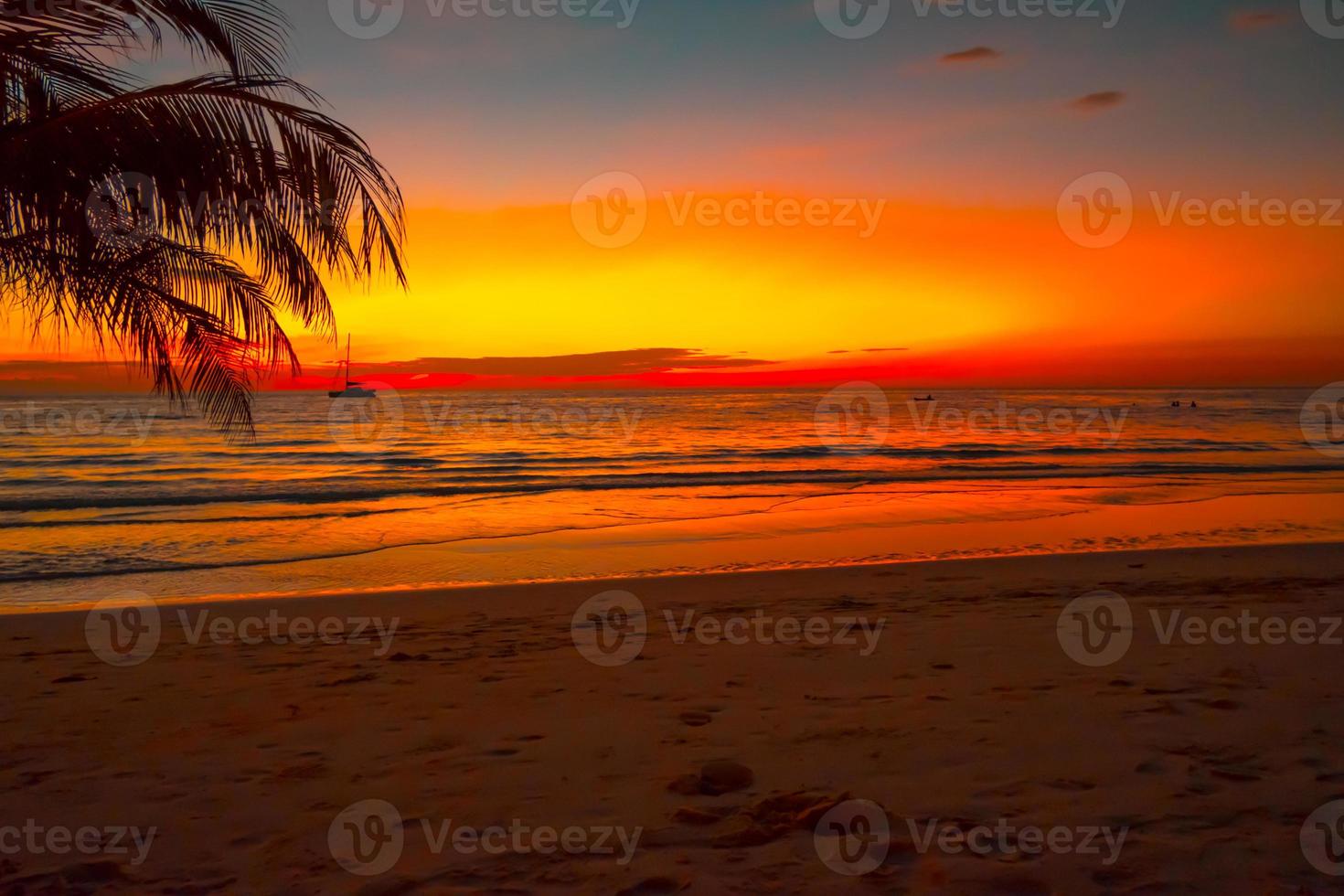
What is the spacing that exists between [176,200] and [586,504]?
1499cm

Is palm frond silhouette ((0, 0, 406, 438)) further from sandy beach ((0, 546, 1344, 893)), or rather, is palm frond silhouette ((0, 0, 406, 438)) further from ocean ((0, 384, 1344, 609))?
ocean ((0, 384, 1344, 609))

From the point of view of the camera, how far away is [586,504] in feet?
66.5

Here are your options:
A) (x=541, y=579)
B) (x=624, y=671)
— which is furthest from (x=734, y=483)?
(x=624, y=671)

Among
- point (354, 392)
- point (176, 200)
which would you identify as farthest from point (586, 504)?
point (354, 392)

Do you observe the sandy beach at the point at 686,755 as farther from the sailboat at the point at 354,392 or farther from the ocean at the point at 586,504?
the sailboat at the point at 354,392

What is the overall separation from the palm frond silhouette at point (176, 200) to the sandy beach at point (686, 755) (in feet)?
7.63

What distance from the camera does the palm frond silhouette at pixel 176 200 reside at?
17.0 ft

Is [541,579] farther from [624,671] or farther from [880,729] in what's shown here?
[880,729]

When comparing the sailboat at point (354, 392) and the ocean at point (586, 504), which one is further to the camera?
the sailboat at point (354, 392)

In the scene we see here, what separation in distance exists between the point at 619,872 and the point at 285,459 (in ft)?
103

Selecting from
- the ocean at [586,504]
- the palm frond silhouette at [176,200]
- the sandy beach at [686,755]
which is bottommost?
the sandy beach at [686,755]

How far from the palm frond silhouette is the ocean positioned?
18.0ft

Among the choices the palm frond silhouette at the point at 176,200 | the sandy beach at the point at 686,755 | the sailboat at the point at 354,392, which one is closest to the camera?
the sandy beach at the point at 686,755

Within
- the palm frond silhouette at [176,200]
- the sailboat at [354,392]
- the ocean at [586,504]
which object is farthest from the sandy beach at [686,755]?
the sailboat at [354,392]
